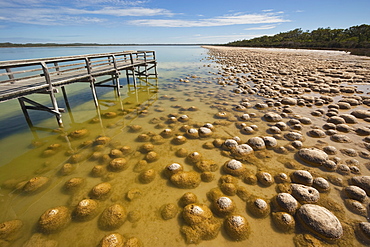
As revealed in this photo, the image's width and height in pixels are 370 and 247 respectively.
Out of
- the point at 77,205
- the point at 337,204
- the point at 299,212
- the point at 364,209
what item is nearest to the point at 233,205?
the point at 299,212

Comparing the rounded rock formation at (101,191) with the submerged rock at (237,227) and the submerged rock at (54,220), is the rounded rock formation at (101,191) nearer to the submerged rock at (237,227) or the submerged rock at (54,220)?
the submerged rock at (54,220)

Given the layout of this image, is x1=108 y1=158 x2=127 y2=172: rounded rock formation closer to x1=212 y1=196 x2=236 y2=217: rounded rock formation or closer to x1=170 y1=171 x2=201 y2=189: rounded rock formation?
x1=170 y1=171 x2=201 y2=189: rounded rock formation

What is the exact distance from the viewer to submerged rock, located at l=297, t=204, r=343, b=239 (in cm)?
311

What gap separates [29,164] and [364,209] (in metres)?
9.40

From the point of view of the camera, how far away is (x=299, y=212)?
3514 mm

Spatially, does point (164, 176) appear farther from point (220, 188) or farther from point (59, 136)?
point (59, 136)

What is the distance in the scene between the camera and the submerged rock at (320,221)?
10.2 ft

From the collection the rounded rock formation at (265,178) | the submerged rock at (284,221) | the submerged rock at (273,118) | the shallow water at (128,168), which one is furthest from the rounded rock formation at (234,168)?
the submerged rock at (273,118)

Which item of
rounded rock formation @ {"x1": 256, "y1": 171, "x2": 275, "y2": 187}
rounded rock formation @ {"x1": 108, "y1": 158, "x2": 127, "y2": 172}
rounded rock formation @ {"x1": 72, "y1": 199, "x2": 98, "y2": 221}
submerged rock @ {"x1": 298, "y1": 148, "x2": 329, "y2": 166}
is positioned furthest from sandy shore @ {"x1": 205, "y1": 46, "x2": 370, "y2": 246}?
rounded rock formation @ {"x1": 108, "y1": 158, "x2": 127, "y2": 172}

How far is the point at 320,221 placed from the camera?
322 cm

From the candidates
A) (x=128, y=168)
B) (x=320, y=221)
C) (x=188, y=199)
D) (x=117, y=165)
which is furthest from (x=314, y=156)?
(x=117, y=165)

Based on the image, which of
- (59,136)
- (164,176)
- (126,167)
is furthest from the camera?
(59,136)

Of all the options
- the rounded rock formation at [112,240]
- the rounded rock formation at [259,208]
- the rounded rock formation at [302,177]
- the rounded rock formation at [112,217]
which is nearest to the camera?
the rounded rock formation at [112,240]

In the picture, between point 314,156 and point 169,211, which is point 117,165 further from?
point 314,156
